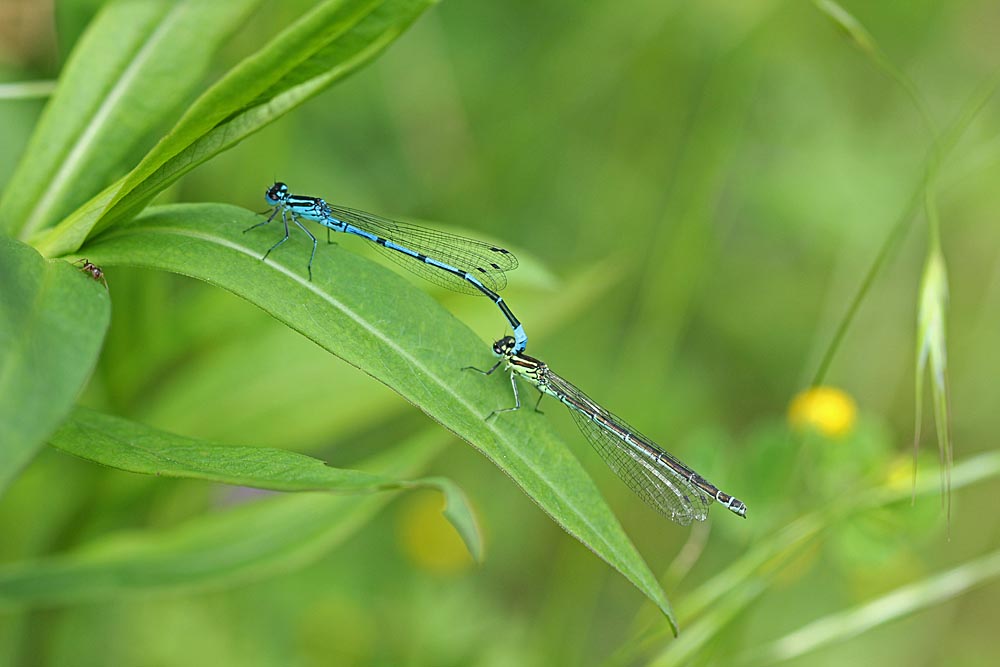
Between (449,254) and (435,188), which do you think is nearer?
(449,254)

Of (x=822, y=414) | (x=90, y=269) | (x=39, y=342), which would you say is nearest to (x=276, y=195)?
(x=90, y=269)

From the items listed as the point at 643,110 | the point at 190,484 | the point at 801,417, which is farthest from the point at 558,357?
the point at 190,484

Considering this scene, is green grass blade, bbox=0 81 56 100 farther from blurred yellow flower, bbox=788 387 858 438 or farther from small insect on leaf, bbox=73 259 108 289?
blurred yellow flower, bbox=788 387 858 438

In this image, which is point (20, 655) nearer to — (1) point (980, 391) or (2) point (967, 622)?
(2) point (967, 622)

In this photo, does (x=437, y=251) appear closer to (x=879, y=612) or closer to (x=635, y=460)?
(x=635, y=460)

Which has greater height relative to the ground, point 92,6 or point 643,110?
point 643,110

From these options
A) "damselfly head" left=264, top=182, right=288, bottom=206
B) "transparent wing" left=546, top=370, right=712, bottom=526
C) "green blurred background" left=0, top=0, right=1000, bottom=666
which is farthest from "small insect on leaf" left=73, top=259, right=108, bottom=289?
"transparent wing" left=546, top=370, right=712, bottom=526

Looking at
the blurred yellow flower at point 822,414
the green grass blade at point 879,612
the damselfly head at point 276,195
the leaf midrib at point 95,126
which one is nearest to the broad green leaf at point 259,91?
the leaf midrib at point 95,126

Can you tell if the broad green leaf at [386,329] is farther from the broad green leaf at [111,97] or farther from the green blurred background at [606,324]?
the green blurred background at [606,324]
